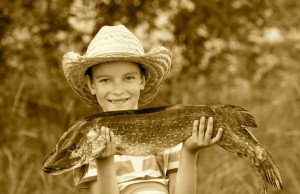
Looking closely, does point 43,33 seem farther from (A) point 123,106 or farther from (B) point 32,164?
(A) point 123,106

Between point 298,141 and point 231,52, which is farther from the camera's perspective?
point 231,52

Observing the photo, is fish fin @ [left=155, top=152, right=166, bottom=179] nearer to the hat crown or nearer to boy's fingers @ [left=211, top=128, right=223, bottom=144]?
boy's fingers @ [left=211, top=128, right=223, bottom=144]

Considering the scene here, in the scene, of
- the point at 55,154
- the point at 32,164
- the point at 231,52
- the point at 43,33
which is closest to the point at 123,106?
the point at 55,154

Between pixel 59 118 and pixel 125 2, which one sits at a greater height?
pixel 125 2

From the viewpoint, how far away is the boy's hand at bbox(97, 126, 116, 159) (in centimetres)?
380

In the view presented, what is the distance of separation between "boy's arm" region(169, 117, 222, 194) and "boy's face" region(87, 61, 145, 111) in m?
0.44

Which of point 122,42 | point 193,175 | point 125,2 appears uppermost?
point 125,2

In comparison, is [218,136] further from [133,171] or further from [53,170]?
[53,170]

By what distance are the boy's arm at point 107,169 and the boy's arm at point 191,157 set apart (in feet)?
1.20

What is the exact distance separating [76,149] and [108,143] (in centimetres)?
17

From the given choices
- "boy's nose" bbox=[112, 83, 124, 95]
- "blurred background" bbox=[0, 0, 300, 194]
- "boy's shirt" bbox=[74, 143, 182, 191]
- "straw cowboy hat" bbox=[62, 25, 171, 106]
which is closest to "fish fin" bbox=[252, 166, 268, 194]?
"boy's shirt" bbox=[74, 143, 182, 191]

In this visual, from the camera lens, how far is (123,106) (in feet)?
13.9

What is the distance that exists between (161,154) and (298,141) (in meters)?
3.10

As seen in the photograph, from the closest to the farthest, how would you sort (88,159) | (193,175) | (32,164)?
(88,159)
(193,175)
(32,164)
